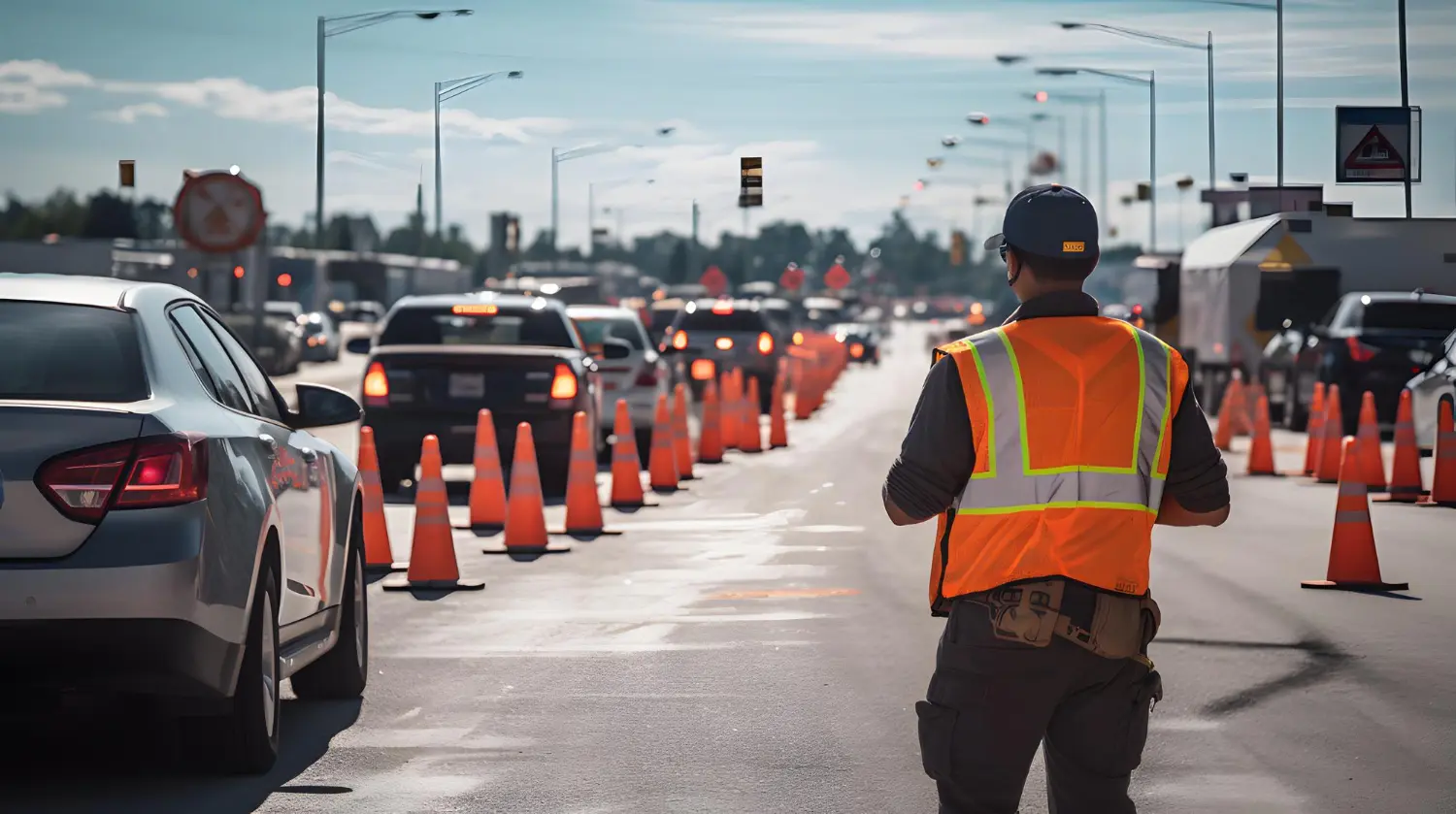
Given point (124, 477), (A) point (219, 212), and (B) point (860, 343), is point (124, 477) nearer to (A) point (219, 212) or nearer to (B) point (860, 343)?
(A) point (219, 212)

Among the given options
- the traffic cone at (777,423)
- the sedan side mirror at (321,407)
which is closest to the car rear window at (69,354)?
the sedan side mirror at (321,407)

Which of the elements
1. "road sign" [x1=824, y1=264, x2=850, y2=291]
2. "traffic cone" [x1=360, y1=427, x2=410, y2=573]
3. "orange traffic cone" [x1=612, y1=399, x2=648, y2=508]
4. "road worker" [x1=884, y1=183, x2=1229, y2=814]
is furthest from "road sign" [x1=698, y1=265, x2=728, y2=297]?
"road worker" [x1=884, y1=183, x2=1229, y2=814]

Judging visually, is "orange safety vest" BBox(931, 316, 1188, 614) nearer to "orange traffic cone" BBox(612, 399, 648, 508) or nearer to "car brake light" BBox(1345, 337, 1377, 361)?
"orange traffic cone" BBox(612, 399, 648, 508)

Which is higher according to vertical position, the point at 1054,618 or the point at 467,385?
the point at 467,385

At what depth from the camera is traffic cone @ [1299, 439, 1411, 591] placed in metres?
12.5

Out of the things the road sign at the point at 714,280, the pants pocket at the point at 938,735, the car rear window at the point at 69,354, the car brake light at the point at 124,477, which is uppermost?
the road sign at the point at 714,280

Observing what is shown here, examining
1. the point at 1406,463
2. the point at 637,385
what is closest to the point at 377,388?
the point at 637,385

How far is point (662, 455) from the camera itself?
20.1 m

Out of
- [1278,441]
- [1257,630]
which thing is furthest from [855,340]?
[1257,630]

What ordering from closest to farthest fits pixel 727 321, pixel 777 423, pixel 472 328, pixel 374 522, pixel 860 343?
1. pixel 374 522
2. pixel 472 328
3. pixel 777 423
4. pixel 727 321
5. pixel 860 343

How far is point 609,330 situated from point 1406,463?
10508 mm

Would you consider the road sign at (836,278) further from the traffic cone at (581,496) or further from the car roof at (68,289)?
the car roof at (68,289)

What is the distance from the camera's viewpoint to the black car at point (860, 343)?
7319 cm

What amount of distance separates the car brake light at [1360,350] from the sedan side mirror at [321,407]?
64.6 feet
